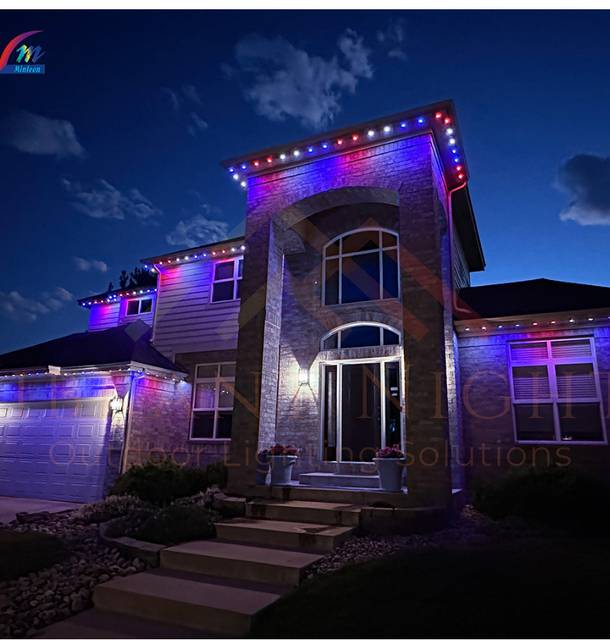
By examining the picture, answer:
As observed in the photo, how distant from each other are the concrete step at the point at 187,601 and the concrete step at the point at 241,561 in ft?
0.91

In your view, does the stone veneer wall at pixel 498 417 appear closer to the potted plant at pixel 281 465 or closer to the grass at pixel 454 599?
the potted plant at pixel 281 465

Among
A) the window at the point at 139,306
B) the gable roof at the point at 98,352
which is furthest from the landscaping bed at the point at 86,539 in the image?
the window at the point at 139,306

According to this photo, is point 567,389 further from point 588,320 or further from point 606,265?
point 606,265

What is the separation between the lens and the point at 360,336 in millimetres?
10039

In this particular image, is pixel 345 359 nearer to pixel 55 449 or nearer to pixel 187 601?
pixel 187 601

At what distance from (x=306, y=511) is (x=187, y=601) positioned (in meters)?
2.91

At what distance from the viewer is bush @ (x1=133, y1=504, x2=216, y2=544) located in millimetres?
5695

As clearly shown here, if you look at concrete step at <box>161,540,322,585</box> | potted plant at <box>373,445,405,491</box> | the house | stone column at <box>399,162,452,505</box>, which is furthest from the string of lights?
concrete step at <box>161,540,322,585</box>

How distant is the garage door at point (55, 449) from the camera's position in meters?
10.8

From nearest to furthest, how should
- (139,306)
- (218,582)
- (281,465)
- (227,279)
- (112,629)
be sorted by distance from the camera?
(112,629), (218,582), (281,465), (227,279), (139,306)

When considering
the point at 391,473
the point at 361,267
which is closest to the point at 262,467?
the point at 391,473

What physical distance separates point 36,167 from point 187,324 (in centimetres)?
5813

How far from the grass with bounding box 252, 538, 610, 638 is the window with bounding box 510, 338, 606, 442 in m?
4.20

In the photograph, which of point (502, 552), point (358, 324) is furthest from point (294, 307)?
point (502, 552)
